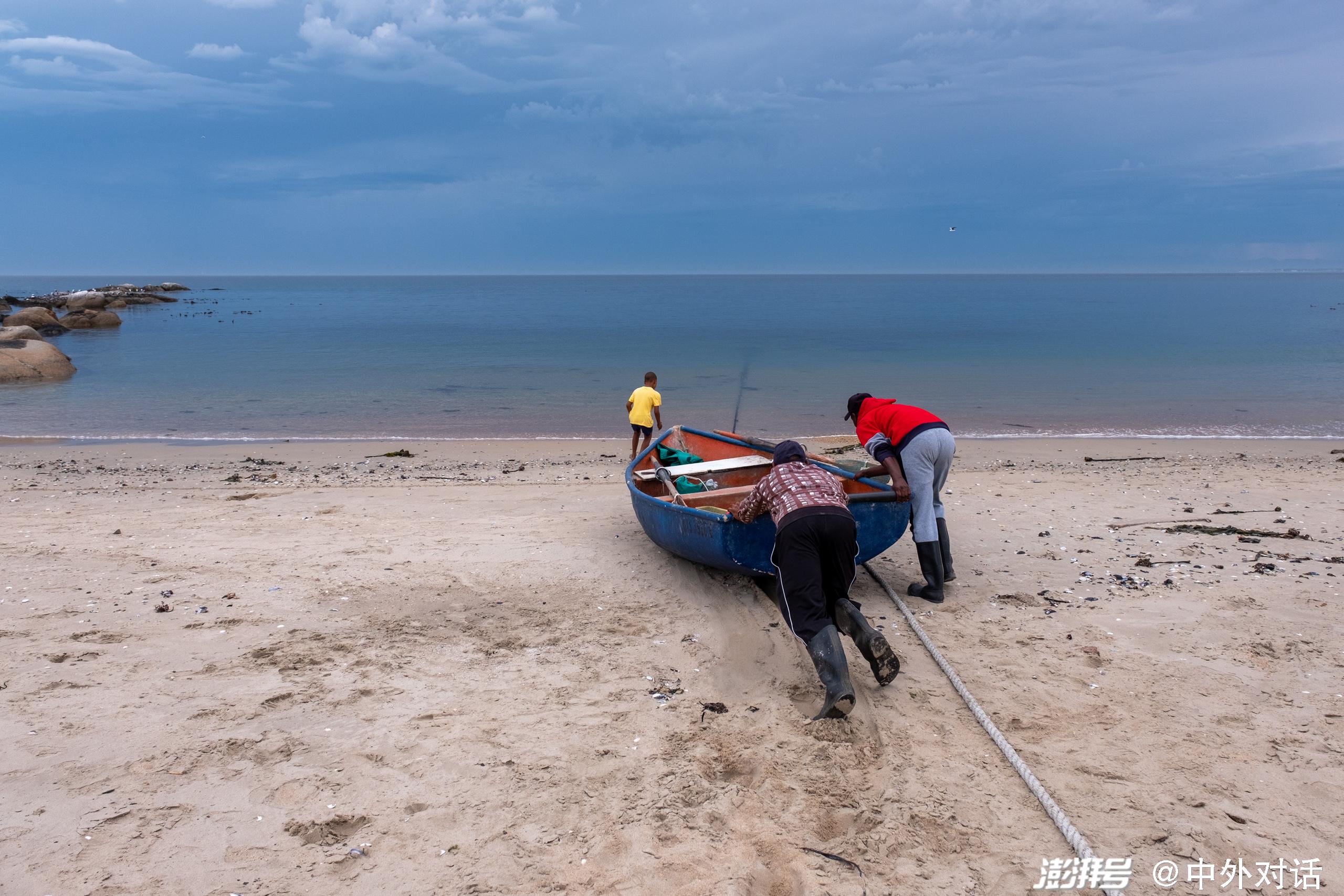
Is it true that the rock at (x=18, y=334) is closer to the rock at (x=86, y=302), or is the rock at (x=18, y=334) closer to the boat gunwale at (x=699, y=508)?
the rock at (x=86, y=302)

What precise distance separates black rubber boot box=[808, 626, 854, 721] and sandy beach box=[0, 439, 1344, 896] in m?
0.09

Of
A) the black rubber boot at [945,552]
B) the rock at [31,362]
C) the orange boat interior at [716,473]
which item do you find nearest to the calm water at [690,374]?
the rock at [31,362]

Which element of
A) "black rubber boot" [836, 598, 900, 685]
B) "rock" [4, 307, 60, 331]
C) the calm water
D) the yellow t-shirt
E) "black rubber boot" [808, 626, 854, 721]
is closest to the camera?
"black rubber boot" [808, 626, 854, 721]

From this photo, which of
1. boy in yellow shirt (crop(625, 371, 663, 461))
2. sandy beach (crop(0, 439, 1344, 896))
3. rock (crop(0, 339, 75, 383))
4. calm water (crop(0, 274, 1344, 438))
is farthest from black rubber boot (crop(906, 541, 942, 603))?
rock (crop(0, 339, 75, 383))

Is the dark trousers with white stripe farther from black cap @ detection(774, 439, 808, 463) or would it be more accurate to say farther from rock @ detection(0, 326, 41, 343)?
rock @ detection(0, 326, 41, 343)

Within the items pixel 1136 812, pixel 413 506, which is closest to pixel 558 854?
pixel 1136 812

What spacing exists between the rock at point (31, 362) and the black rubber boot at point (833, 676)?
2818cm

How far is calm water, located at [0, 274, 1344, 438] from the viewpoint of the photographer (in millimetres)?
20031

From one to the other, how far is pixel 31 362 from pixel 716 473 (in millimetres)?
25979

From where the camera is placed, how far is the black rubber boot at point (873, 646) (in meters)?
5.13

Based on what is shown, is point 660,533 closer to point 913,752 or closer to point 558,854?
point 913,752

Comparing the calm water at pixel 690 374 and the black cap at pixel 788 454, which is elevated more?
the black cap at pixel 788 454

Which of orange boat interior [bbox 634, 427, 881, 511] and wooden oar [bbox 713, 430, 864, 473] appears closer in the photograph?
orange boat interior [bbox 634, 427, 881, 511]

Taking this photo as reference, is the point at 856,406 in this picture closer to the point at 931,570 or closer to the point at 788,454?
the point at 931,570
